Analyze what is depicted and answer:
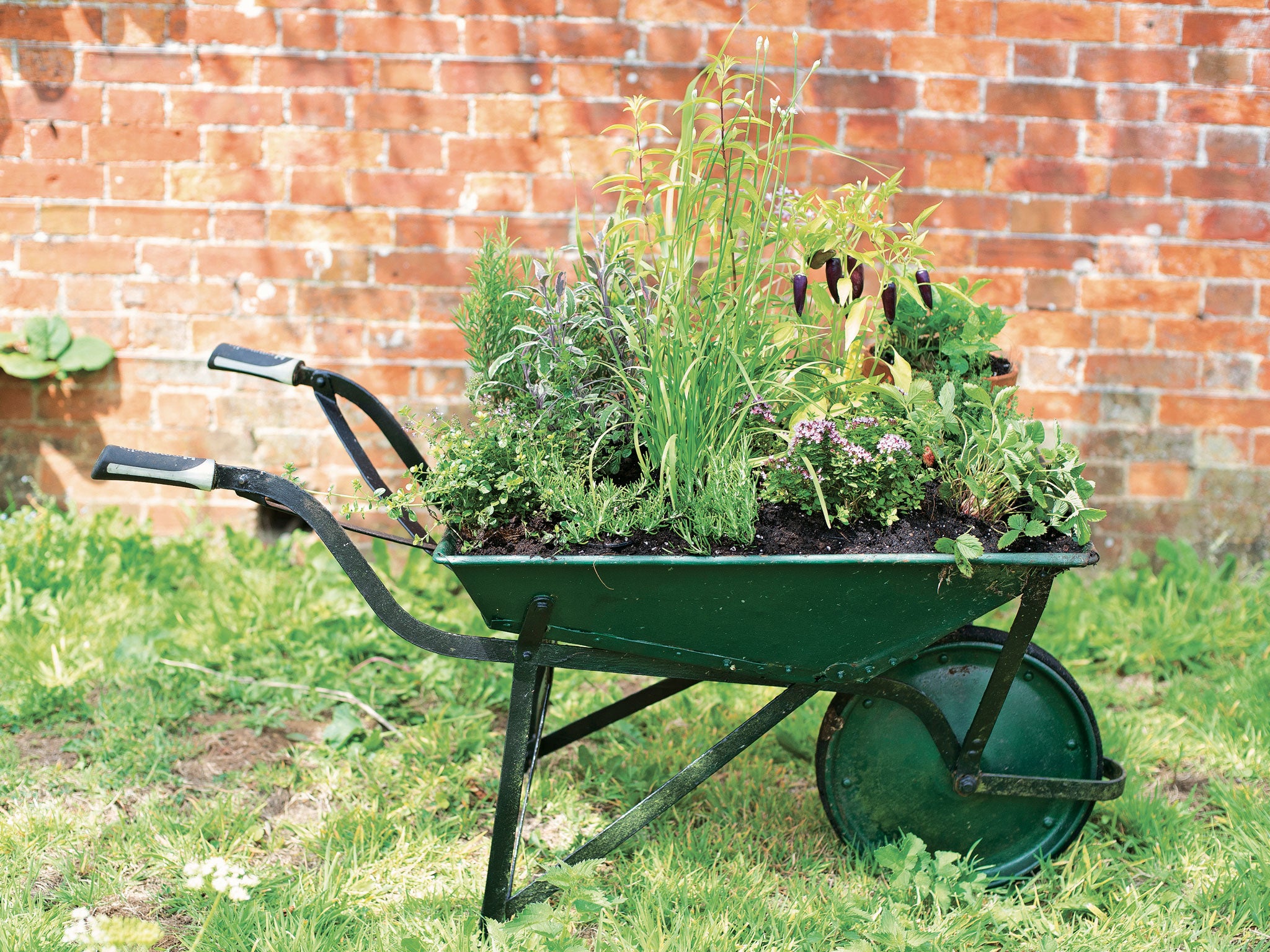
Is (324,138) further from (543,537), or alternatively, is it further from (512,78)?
(543,537)

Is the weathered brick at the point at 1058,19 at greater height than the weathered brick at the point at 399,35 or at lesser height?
greater

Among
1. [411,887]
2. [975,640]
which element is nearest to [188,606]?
[411,887]

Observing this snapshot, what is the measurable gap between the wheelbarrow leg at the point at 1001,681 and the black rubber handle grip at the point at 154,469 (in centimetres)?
127

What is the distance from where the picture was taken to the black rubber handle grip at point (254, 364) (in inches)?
70.3

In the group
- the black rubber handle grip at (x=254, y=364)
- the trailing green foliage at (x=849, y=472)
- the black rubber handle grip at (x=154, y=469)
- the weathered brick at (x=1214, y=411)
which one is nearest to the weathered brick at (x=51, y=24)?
the black rubber handle grip at (x=254, y=364)

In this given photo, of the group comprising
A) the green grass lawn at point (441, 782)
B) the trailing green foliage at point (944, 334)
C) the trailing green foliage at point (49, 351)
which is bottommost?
the green grass lawn at point (441, 782)

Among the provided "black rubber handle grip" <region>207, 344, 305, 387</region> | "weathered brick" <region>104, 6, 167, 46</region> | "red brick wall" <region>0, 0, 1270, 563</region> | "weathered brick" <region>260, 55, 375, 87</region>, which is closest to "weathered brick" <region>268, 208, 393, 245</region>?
"red brick wall" <region>0, 0, 1270, 563</region>

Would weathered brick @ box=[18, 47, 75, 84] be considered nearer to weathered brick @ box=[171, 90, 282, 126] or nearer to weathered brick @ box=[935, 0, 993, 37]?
weathered brick @ box=[171, 90, 282, 126]

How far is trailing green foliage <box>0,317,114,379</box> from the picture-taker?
2.85m

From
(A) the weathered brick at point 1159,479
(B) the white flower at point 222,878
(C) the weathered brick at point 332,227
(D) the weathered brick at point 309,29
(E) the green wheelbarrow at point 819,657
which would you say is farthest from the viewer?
(A) the weathered brick at point 1159,479

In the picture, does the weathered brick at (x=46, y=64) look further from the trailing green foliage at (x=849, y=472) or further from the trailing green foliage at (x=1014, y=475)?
the trailing green foliage at (x=1014, y=475)

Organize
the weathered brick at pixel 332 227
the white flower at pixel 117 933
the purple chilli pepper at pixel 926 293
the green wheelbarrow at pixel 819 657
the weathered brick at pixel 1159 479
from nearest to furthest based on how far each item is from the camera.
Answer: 1. the white flower at pixel 117 933
2. the green wheelbarrow at pixel 819 657
3. the purple chilli pepper at pixel 926 293
4. the weathered brick at pixel 332 227
5. the weathered brick at pixel 1159 479

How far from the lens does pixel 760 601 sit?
154cm

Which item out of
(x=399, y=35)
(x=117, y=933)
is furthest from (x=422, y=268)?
(x=117, y=933)
